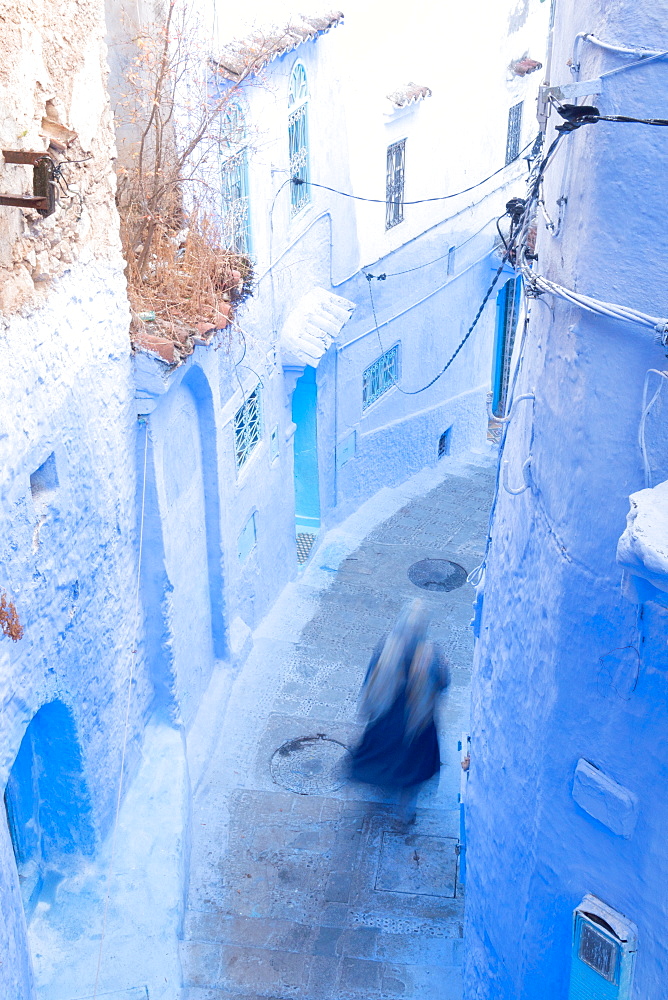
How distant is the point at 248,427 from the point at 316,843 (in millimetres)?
4342

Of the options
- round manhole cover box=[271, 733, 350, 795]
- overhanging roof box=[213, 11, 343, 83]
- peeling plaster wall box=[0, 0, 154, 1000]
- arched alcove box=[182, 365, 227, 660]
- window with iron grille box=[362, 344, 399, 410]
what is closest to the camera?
peeling plaster wall box=[0, 0, 154, 1000]

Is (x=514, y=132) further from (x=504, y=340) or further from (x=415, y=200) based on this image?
(x=504, y=340)

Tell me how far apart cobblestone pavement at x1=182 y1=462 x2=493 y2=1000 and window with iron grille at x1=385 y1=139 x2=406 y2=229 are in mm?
5369

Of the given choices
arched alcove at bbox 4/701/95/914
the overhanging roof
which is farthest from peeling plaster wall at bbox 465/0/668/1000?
the overhanging roof

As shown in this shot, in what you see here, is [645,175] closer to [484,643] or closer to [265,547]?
[484,643]

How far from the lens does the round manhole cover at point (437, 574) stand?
13.4 metres

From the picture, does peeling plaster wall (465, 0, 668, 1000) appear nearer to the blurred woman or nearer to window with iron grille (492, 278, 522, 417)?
the blurred woman

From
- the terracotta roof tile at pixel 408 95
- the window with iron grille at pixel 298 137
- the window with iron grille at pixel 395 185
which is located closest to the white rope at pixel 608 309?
the window with iron grille at pixel 298 137

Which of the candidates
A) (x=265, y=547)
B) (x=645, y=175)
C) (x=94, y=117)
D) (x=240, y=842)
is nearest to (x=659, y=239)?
(x=645, y=175)

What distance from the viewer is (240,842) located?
354 inches

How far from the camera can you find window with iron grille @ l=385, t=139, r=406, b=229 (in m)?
13.9

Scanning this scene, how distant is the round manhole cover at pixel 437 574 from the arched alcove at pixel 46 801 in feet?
21.2

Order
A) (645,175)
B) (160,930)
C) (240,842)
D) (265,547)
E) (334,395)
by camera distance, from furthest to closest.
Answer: (334,395) → (265,547) → (240,842) → (160,930) → (645,175)

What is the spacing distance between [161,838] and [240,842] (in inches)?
42.9
